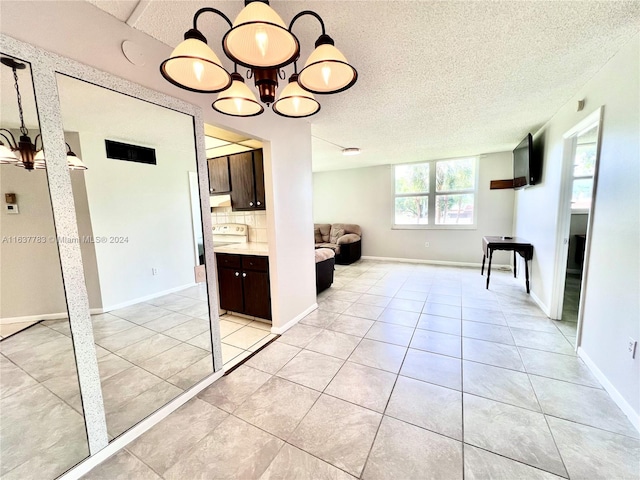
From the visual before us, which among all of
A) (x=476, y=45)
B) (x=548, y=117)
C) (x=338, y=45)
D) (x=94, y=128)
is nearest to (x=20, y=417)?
(x=94, y=128)

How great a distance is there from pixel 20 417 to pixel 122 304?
861 mm

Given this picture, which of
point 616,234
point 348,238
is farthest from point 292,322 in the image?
point 348,238

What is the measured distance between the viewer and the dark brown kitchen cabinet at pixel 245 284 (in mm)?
2873

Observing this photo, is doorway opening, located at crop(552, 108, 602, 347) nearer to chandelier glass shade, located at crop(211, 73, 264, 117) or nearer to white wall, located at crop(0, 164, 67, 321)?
chandelier glass shade, located at crop(211, 73, 264, 117)

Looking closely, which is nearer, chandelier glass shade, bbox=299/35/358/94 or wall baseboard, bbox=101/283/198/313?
chandelier glass shade, bbox=299/35/358/94

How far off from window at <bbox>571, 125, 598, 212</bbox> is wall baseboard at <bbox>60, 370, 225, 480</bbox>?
18.7ft

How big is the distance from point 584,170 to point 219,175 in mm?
6000

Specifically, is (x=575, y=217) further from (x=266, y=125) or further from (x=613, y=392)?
(x=266, y=125)

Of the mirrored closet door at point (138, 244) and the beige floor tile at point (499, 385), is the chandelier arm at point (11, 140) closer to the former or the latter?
the mirrored closet door at point (138, 244)

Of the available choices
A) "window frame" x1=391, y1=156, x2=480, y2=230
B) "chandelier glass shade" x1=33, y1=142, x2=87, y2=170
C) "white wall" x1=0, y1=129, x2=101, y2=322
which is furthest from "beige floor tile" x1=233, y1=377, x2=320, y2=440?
"window frame" x1=391, y1=156, x2=480, y2=230

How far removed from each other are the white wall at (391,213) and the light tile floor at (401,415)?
2962 millimetres

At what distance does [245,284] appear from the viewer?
3.01 m

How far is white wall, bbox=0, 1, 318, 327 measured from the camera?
113cm

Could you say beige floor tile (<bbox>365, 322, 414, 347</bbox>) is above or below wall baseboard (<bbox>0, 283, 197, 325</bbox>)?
below
